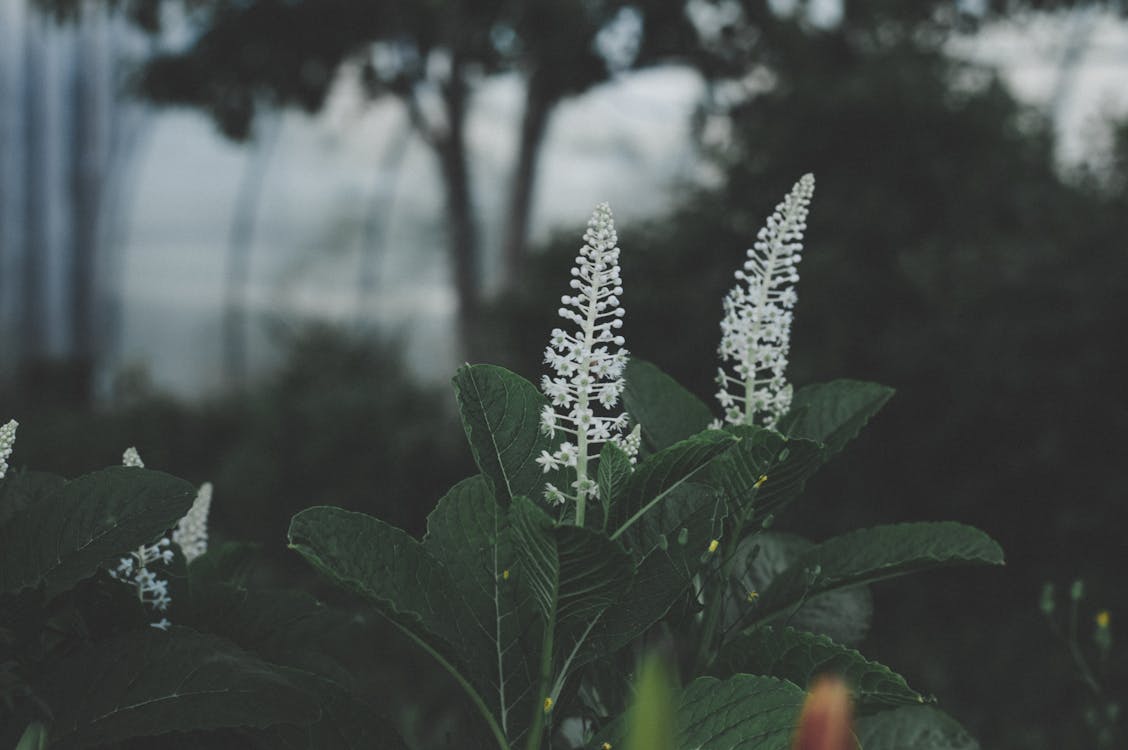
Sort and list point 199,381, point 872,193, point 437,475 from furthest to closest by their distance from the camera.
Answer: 1. point 199,381
2. point 437,475
3. point 872,193

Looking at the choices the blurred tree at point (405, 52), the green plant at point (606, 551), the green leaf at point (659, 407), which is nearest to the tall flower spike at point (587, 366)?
the green plant at point (606, 551)

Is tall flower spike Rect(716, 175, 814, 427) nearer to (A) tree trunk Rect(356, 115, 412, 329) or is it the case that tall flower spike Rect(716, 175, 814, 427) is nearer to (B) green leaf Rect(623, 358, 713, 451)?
(B) green leaf Rect(623, 358, 713, 451)

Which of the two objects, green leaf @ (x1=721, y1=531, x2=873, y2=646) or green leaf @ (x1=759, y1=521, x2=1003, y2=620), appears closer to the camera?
green leaf @ (x1=759, y1=521, x2=1003, y2=620)

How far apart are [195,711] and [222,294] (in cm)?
1236

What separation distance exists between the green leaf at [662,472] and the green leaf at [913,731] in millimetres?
454

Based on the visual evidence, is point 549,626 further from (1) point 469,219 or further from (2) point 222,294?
(2) point 222,294

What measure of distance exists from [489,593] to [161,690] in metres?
0.27

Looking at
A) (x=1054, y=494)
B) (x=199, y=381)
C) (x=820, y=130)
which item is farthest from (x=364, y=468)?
(x=199, y=381)

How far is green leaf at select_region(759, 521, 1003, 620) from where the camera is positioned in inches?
37.1

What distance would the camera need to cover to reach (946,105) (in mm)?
5934

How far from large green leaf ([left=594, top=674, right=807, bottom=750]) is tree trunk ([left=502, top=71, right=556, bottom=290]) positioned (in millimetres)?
8606

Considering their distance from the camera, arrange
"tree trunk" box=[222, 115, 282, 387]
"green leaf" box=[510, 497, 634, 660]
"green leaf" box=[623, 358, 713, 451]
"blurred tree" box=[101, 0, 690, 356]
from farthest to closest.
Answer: "tree trunk" box=[222, 115, 282, 387]
"blurred tree" box=[101, 0, 690, 356]
"green leaf" box=[623, 358, 713, 451]
"green leaf" box=[510, 497, 634, 660]

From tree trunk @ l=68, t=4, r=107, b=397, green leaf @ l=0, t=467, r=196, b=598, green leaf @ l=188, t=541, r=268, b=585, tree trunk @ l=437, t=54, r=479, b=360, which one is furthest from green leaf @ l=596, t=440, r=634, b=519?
tree trunk @ l=68, t=4, r=107, b=397

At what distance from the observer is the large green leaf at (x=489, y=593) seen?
90cm
